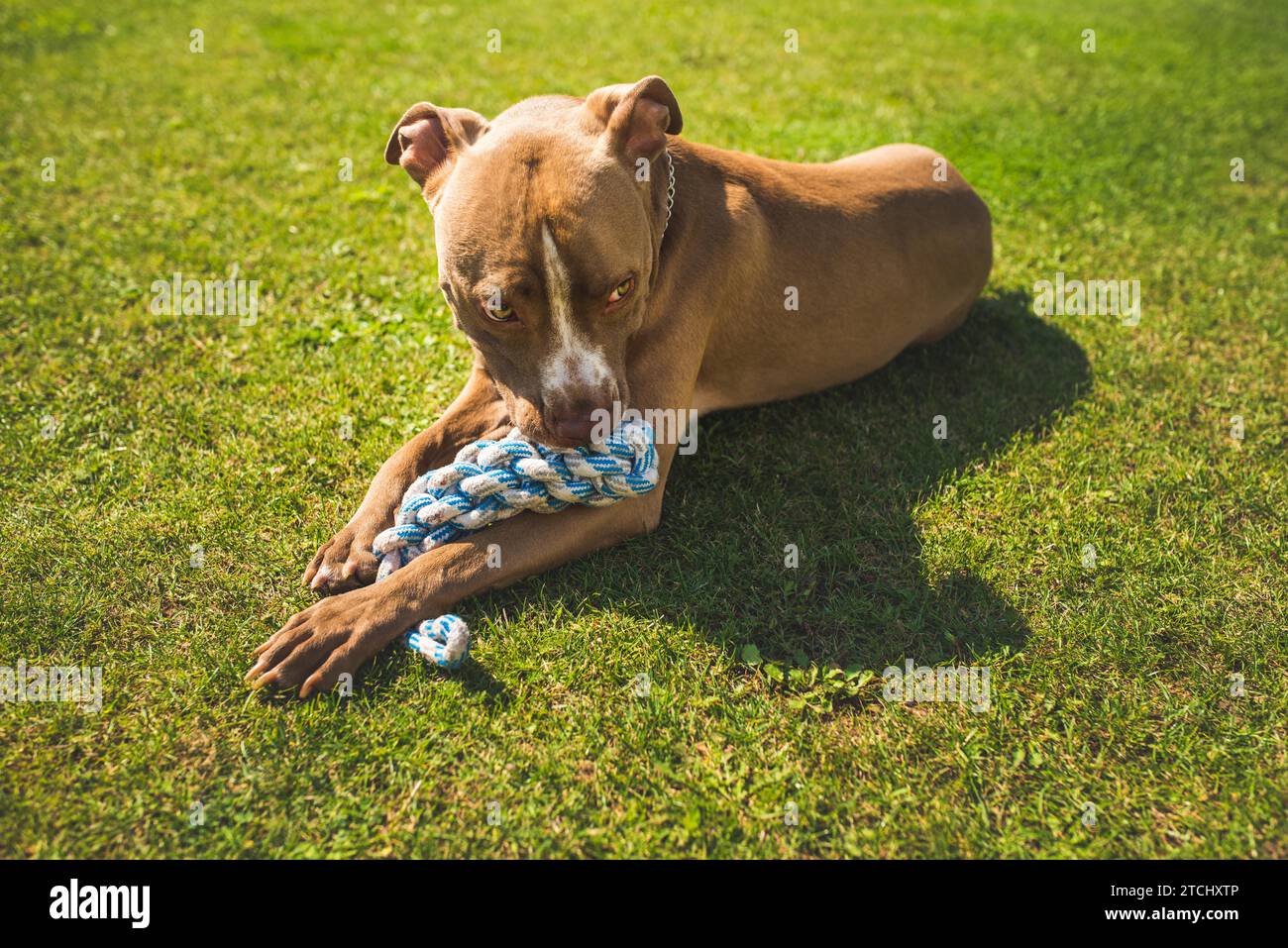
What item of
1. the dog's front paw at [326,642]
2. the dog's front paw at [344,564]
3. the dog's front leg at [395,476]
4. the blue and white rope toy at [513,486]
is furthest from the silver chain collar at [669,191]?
the dog's front paw at [326,642]

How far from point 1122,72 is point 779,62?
12.7 ft

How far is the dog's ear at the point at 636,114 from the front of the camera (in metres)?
3.58

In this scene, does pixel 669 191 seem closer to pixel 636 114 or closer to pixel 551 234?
pixel 636 114

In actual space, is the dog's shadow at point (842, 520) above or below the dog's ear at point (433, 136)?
below

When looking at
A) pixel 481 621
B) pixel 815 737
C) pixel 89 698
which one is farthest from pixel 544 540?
pixel 89 698

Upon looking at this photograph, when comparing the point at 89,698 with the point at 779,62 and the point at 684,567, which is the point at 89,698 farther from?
the point at 779,62

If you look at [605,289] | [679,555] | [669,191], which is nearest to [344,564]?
[679,555]

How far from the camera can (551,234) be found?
3.29 metres

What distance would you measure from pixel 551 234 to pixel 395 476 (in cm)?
136

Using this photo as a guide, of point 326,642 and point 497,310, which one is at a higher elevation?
point 497,310

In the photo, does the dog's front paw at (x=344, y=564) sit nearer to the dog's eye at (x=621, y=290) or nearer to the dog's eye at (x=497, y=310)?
the dog's eye at (x=497, y=310)

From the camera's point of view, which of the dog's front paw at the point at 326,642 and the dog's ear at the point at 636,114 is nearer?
the dog's front paw at the point at 326,642

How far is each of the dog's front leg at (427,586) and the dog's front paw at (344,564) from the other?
0.49ft

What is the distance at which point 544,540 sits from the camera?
12.2 feet
